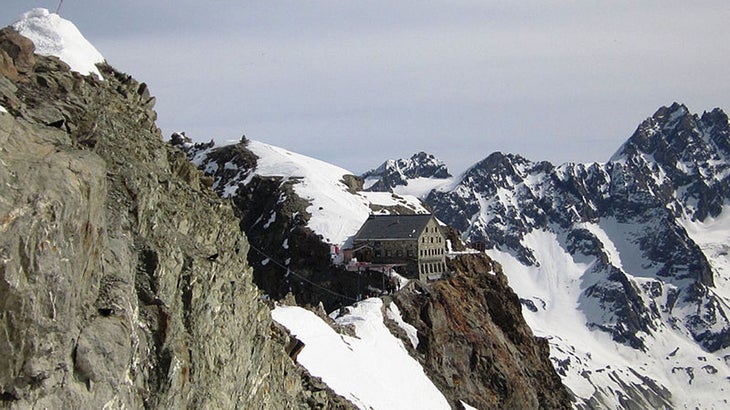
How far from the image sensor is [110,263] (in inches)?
893

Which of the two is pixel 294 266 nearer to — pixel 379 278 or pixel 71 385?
pixel 379 278

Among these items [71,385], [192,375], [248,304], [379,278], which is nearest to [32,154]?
[71,385]

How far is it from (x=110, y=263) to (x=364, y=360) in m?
47.7

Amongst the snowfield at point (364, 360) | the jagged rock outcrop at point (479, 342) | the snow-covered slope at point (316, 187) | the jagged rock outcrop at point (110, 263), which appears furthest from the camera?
the snow-covered slope at point (316, 187)

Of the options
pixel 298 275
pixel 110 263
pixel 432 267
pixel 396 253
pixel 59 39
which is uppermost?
pixel 59 39

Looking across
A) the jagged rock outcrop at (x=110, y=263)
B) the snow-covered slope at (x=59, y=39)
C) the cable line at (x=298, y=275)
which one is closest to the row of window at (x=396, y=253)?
the cable line at (x=298, y=275)

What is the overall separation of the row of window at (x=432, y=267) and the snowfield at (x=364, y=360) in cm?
1323

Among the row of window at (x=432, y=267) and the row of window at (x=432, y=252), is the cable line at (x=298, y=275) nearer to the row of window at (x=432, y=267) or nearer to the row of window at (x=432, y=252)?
the row of window at (x=432, y=267)

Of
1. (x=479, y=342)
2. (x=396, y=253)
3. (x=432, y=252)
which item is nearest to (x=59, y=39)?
(x=479, y=342)

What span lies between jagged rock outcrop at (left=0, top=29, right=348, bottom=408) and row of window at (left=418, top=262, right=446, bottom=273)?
62.6m

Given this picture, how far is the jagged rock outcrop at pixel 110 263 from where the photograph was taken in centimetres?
1852

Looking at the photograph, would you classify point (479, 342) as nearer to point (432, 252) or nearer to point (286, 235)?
point (432, 252)

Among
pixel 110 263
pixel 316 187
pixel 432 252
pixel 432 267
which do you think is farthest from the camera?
pixel 316 187

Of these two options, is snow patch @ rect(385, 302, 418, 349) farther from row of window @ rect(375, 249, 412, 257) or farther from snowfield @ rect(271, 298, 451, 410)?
row of window @ rect(375, 249, 412, 257)
